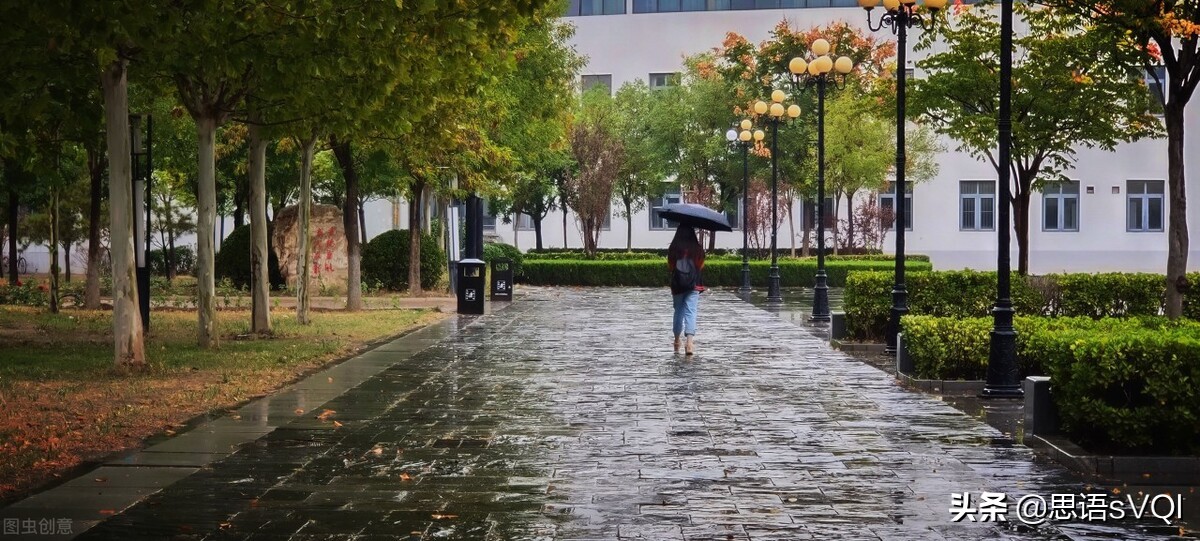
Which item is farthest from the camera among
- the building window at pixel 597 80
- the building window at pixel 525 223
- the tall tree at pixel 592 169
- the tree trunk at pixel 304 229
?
the building window at pixel 525 223

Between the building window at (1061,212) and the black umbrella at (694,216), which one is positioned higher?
the building window at (1061,212)

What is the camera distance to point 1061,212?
193 feet

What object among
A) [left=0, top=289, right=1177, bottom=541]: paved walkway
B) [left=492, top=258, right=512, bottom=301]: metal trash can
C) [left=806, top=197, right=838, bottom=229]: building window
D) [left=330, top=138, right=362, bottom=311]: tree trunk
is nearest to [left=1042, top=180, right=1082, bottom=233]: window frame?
[left=806, top=197, right=838, bottom=229]: building window

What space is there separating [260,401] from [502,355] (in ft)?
A: 18.4

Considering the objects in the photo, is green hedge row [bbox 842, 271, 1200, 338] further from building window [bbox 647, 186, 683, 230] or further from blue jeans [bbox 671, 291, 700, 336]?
building window [bbox 647, 186, 683, 230]

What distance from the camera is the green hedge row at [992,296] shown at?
793 inches

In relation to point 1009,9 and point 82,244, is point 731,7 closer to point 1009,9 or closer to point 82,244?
point 82,244

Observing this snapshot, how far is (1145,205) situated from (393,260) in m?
37.0

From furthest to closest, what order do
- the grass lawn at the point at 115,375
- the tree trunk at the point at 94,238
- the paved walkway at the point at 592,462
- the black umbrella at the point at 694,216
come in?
1. the tree trunk at the point at 94,238
2. the black umbrella at the point at 694,216
3. the grass lawn at the point at 115,375
4. the paved walkway at the point at 592,462

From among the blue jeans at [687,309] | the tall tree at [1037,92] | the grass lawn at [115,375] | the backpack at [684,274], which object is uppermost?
the tall tree at [1037,92]

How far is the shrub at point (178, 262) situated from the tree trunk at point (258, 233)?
24451 millimetres

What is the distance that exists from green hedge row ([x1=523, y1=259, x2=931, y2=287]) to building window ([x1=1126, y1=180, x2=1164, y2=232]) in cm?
1898

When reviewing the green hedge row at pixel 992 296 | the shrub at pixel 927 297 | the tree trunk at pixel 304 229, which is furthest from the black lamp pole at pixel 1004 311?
the tree trunk at pixel 304 229

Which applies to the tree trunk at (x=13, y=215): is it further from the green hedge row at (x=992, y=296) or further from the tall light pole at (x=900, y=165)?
the tall light pole at (x=900, y=165)
